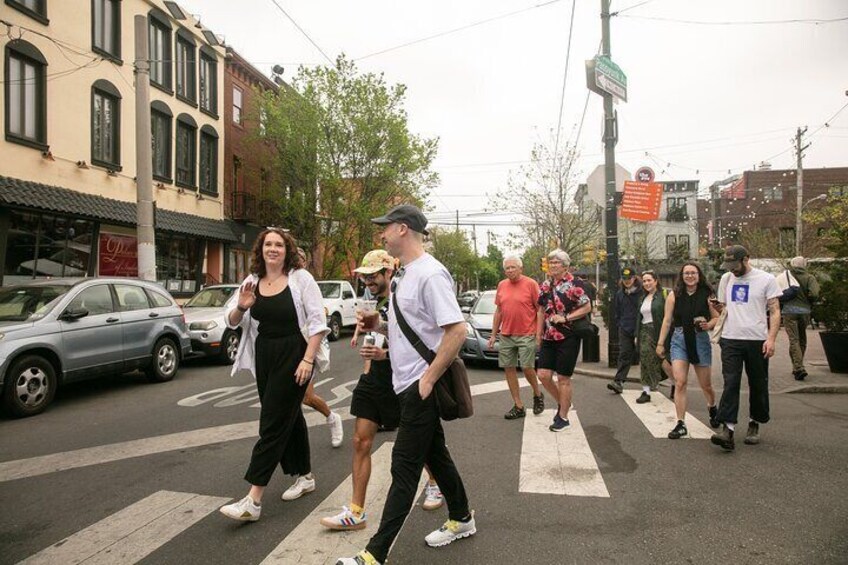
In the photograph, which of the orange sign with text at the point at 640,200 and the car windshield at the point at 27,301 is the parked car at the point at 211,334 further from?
the orange sign with text at the point at 640,200

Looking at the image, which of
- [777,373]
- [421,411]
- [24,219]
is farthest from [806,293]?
[24,219]

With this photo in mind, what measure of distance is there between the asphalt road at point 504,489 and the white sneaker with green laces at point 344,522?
12 centimetres

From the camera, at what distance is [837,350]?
913 centimetres

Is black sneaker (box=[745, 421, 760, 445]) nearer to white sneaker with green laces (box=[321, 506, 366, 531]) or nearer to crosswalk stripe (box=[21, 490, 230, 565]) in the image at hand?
white sneaker with green laces (box=[321, 506, 366, 531])

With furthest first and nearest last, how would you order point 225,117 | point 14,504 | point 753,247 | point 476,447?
point 753,247 → point 225,117 → point 476,447 → point 14,504

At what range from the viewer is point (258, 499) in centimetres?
357

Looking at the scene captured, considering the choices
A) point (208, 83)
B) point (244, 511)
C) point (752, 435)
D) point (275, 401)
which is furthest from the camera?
point (208, 83)

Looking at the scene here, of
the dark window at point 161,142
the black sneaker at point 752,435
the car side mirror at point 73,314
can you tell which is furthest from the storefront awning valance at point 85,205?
the black sneaker at point 752,435

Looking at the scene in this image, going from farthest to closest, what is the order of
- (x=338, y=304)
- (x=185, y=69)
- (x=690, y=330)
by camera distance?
(x=185, y=69) < (x=338, y=304) < (x=690, y=330)

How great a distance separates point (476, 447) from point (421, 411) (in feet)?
8.17

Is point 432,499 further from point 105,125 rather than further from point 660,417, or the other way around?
point 105,125

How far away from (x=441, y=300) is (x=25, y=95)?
50.3ft

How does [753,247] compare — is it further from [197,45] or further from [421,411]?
[421,411]

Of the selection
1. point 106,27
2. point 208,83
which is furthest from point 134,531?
point 208,83
